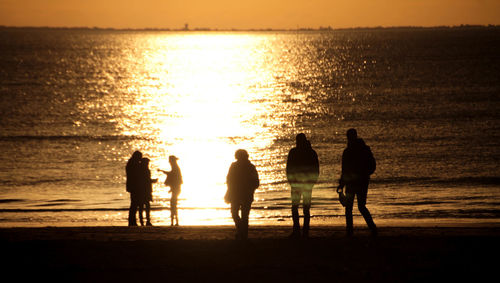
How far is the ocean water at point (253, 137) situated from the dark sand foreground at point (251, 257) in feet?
22.5

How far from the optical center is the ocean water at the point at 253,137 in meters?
24.4

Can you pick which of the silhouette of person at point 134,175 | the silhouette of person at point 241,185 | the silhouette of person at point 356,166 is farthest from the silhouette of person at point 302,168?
the silhouette of person at point 134,175

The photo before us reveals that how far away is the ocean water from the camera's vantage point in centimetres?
2442

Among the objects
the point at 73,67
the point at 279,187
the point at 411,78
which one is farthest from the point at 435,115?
the point at 73,67

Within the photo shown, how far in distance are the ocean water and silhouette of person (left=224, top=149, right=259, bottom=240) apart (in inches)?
273

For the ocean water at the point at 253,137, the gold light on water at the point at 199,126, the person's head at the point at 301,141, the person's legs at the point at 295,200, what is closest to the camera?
the person's head at the point at 301,141

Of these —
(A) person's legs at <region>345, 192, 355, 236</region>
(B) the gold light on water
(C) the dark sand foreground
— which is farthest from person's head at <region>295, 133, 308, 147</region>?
(B) the gold light on water

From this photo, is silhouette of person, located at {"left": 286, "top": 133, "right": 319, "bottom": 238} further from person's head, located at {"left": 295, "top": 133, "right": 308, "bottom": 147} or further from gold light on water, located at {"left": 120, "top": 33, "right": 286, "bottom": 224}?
gold light on water, located at {"left": 120, "top": 33, "right": 286, "bottom": 224}

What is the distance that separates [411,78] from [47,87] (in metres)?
51.7

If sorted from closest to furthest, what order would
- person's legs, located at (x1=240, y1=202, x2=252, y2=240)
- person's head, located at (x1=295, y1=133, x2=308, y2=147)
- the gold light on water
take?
person's legs, located at (x1=240, y1=202, x2=252, y2=240), person's head, located at (x1=295, y1=133, x2=308, y2=147), the gold light on water

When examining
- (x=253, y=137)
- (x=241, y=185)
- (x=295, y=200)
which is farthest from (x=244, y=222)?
(x=253, y=137)

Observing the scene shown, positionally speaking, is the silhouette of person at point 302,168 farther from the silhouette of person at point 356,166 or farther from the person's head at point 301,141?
the silhouette of person at point 356,166

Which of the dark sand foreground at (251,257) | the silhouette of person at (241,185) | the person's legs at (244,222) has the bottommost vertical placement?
the dark sand foreground at (251,257)

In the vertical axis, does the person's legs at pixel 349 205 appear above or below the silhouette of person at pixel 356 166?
below
